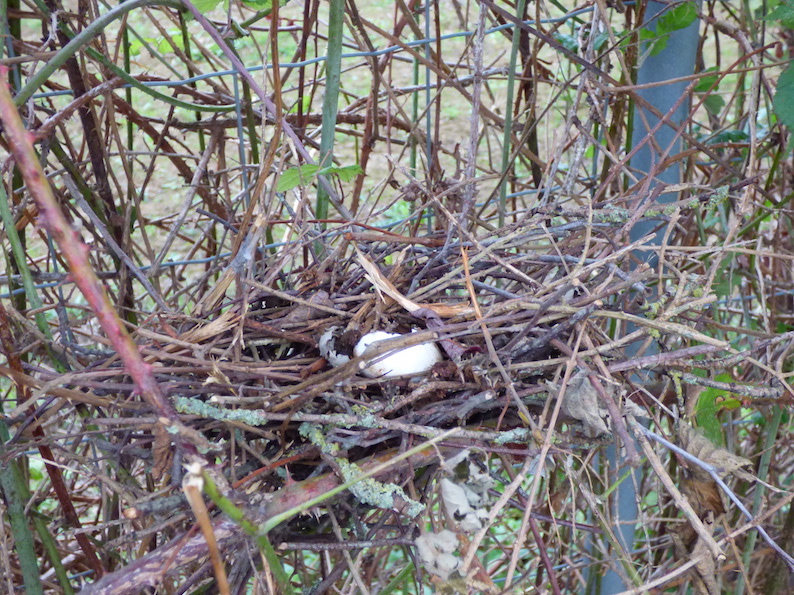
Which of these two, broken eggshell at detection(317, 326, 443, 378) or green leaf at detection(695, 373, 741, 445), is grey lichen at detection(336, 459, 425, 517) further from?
green leaf at detection(695, 373, 741, 445)

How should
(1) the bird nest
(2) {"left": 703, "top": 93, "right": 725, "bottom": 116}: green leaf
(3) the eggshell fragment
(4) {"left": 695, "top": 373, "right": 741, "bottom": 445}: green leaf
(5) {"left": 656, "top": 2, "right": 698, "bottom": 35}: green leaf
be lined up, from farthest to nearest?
(2) {"left": 703, "top": 93, "right": 725, "bottom": 116}: green leaf
(5) {"left": 656, "top": 2, "right": 698, "bottom": 35}: green leaf
(4) {"left": 695, "top": 373, "right": 741, "bottom": 445}: green leaf
(3) the eggshell fragment
(1) the bird nest

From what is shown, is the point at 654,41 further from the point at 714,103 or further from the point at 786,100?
the point at 714,103

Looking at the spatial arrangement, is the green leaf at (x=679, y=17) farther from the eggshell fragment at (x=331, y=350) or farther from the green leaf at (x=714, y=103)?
the eggshell fragment at (x=331, y=350)

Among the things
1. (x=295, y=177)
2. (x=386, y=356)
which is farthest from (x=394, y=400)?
(x=295, y=177)

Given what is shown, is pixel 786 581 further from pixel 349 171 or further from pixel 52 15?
pixel 52 15

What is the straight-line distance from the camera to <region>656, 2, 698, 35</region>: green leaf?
0.94m

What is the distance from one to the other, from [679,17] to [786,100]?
0.19 m

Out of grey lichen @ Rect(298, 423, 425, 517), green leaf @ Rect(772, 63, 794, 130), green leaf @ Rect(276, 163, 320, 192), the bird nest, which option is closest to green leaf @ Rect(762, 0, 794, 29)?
green leaf @ Rect(772, 63, 794, 130)

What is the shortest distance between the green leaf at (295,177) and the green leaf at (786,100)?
58 centimetres

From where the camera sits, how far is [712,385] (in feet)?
2.02

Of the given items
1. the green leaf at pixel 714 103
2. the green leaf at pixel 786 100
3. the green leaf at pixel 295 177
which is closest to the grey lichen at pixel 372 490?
the green leaf at pixel 295 177

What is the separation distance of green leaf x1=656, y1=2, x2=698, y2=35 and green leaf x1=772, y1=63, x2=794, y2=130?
5.7 inches

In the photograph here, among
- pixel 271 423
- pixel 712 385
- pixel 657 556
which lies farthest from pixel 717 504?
pixel 657 556

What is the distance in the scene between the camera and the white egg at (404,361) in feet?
2.04
